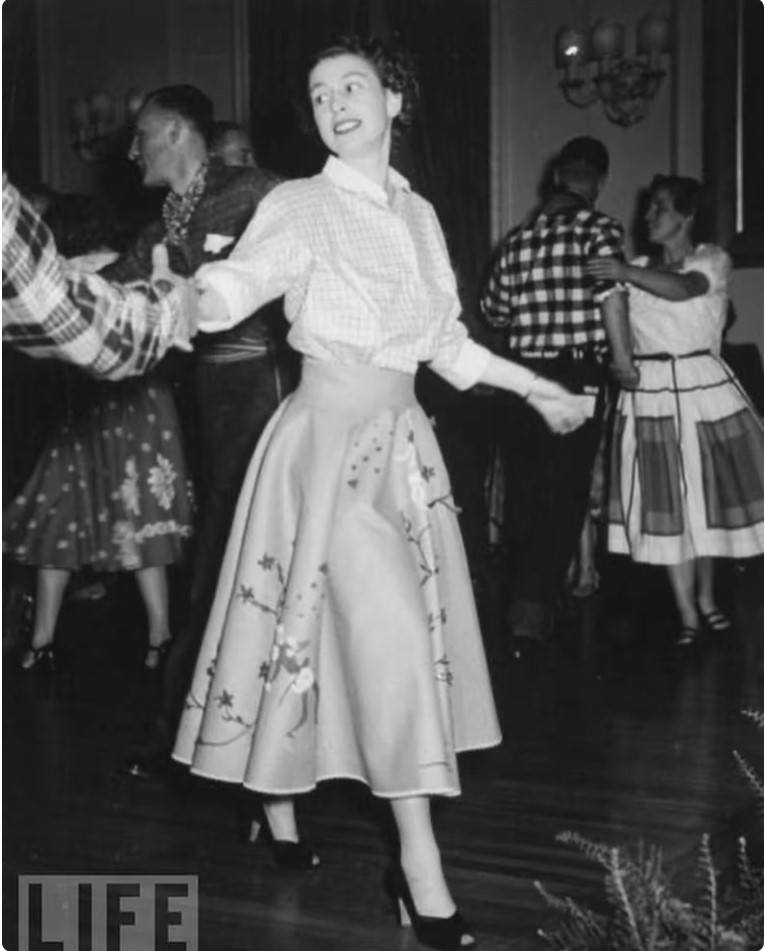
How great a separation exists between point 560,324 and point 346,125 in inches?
81.1

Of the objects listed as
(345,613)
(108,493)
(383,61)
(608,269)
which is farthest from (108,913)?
(608,269)

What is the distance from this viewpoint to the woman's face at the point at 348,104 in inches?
84.6

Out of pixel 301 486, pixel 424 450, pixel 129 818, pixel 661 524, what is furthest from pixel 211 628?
pixel 661 524

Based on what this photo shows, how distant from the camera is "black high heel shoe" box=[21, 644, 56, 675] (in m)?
3.86

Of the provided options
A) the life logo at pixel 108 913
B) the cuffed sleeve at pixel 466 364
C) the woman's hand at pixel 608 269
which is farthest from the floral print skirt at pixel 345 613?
the woman's hand at pixel 608 269

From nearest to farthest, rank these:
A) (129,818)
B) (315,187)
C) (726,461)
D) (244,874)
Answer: (315,187), (244,874), (129,818), (726,461)

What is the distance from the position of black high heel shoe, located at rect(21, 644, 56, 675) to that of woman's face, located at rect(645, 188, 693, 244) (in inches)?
76.0

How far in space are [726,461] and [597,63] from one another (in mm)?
2288

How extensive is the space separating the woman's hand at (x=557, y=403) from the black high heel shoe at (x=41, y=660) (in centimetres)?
197

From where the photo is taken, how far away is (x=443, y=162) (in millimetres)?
5953

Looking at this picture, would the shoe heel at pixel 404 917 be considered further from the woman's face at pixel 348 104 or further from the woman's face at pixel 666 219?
the woman's face at pixel 666 219

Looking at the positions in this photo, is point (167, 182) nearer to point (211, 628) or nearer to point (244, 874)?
point (211, 628)

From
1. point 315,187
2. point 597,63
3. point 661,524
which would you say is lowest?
point 661,524

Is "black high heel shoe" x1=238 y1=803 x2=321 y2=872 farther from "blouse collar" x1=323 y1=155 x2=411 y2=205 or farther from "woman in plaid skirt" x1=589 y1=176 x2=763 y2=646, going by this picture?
"woman in plaid skirt" x1=589 y1=176 x2=763 y2=646
